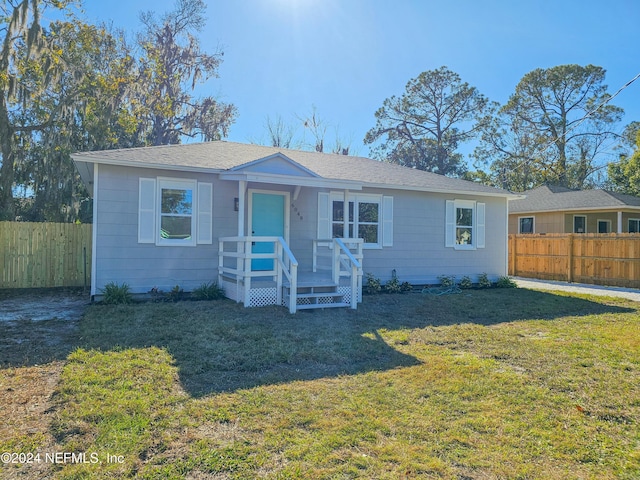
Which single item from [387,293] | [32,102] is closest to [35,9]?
[32,102]

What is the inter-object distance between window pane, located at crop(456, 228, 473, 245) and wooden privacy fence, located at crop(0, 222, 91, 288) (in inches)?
376

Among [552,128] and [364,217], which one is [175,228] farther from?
[552,128]

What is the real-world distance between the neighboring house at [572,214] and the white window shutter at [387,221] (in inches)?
411

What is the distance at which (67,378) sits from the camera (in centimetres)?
391

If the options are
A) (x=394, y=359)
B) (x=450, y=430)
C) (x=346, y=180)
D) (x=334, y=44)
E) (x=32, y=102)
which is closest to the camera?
(x=450, y=430)

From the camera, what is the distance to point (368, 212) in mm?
10523

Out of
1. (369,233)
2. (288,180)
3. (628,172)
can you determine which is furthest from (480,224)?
(628,172)

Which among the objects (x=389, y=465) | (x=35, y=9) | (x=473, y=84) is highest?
(x=473, y=84)

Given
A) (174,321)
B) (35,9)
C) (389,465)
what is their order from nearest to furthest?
1. (389,465)
2. (174,321)
3. (35,9)

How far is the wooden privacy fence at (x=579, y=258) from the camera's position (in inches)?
474

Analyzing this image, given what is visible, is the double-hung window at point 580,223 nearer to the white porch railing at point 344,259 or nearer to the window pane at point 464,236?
the window pane at point 464,236

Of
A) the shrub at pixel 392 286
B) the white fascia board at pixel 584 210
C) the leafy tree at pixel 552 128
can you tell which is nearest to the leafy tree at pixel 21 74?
the shrub at pixel 392 286

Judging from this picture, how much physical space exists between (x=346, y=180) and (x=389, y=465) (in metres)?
7.19

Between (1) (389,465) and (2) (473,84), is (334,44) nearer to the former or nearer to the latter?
(1) (389,465)
